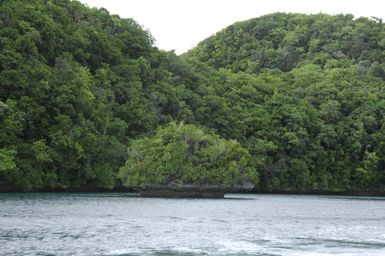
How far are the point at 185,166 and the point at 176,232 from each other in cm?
5237

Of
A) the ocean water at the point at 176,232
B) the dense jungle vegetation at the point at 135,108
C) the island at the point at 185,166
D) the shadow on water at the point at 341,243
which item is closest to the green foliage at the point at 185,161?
the island at the point at 185,166

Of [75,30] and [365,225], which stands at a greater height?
[75,30]

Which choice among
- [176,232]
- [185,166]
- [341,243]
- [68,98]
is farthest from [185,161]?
[341,243]

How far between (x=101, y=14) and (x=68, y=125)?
189 feet

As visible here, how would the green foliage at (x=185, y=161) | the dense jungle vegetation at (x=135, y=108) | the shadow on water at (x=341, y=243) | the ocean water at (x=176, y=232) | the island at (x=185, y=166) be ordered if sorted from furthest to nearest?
the dense jungle vegetation at (x=135, y=108) → the island at (x=185, y=166) → the green foliage at (x=185, y=161) → the shadow on water at (x=341, y=243) → the ocean water at (x=176, y=232)

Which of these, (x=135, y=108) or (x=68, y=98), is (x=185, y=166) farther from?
(x=135, y=108)

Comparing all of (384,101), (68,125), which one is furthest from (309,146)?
(68,125)

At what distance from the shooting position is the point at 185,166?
3905 inches

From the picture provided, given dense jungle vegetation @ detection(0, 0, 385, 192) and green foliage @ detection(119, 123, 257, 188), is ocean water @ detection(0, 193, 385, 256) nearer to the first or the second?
green foliage @ detection(119, 123, 257, 188)

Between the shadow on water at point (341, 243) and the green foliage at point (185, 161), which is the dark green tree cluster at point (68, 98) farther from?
the shadow on water at point (341, 243)

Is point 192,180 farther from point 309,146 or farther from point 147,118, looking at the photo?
point 309,146

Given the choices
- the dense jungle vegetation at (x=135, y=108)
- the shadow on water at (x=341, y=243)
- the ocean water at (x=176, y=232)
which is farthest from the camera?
the dense jungle vegetation at (x=135, y=108)

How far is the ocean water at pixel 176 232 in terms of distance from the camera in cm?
3744

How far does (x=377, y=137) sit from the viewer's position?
500ft
